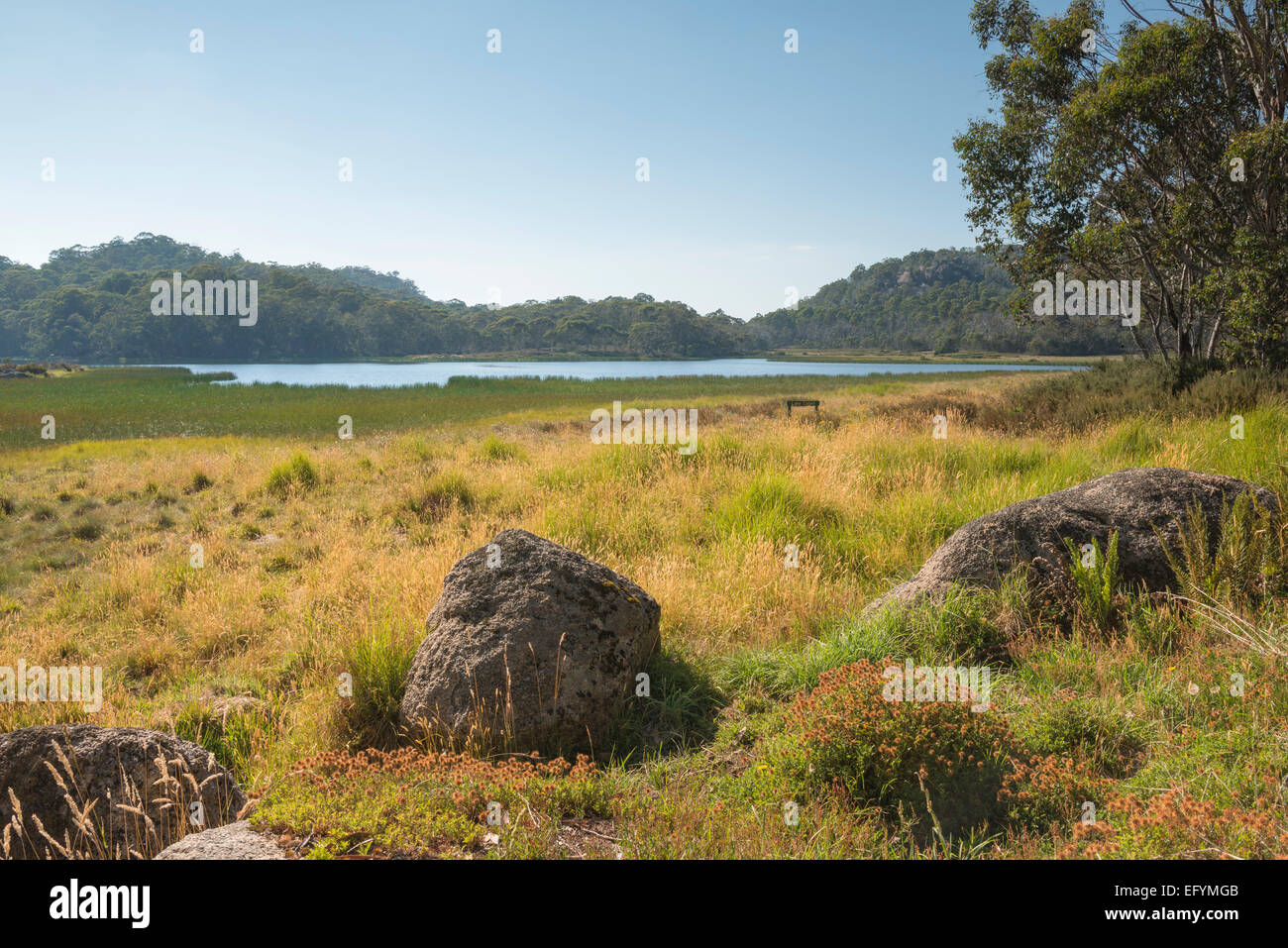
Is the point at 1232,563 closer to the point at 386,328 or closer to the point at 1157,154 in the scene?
the point at 1157,154

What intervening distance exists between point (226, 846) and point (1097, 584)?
555 centimetres

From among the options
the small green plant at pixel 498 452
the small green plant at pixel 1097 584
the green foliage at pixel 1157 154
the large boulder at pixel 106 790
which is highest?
the green foliage at pixel 1157 154

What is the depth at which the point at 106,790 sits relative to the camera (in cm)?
339

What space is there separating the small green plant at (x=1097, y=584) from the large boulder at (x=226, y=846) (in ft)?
17.1

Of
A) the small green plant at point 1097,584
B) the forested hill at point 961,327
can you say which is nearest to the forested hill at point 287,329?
the forested hill at point 961,327

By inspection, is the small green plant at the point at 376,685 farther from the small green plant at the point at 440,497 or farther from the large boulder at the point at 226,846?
the small green plant at the point at 440,497

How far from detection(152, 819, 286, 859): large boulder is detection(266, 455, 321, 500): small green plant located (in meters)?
11.8

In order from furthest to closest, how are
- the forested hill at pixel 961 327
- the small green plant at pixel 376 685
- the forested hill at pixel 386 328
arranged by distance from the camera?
1. the forested hill at pixel 386 328
2. the forested hill at pixel 961 327
3. the small green plant at pixel 376 685

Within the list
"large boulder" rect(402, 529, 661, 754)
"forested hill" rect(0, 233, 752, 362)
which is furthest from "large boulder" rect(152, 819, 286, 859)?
"forested hill" rect(0, 233, 752, 362)

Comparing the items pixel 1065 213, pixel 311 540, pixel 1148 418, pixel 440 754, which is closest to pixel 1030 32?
pixel 1065 213

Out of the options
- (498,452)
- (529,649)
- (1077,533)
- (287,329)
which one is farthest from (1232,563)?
(287,329)

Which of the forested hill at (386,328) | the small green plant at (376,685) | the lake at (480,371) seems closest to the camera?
the small green plant at (376,685)

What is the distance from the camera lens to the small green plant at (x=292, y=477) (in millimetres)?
13594

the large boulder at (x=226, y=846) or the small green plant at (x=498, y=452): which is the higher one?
→ the small green plant at (x=498, y=452)
